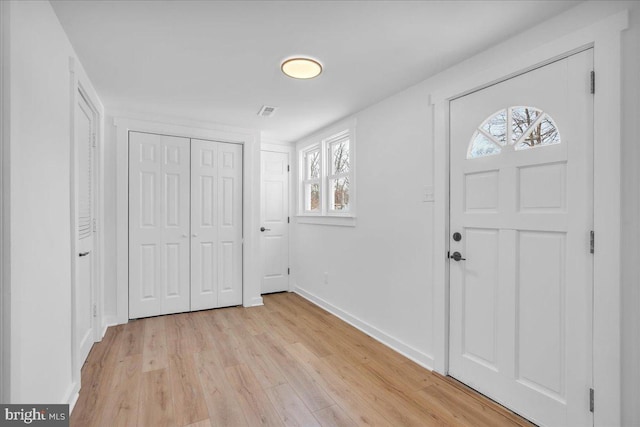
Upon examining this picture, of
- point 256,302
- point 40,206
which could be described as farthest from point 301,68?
point 256,302

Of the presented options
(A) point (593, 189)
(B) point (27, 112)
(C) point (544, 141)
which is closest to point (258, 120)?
(B) point (27, 112)

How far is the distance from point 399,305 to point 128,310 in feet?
9.35

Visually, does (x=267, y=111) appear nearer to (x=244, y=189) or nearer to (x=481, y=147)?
(x=244, y=189)

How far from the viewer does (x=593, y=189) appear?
1.52 meters

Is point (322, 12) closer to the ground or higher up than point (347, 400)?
higher up

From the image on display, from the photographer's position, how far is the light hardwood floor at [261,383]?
180 centimetres

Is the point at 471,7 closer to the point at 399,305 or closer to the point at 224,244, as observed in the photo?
the point at 399,305

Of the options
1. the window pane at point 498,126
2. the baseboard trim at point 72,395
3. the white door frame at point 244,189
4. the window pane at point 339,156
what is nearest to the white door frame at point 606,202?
the window pane at point 498,126

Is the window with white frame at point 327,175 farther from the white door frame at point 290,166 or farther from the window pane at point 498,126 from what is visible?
the window pane at point 498,126

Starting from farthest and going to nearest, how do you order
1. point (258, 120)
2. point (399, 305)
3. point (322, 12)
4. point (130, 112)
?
point (258, 120)
point (130, 112)
point (399, 305)
point (322, 12)

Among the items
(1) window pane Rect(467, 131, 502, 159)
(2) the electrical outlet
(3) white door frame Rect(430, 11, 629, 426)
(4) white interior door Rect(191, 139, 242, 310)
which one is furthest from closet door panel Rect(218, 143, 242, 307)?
(3) white door frame Rect(430, 11, 629, 426)

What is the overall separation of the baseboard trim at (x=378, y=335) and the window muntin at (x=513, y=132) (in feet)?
5.22

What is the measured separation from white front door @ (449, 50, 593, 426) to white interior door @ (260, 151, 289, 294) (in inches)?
111

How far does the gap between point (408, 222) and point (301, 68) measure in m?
1.48
